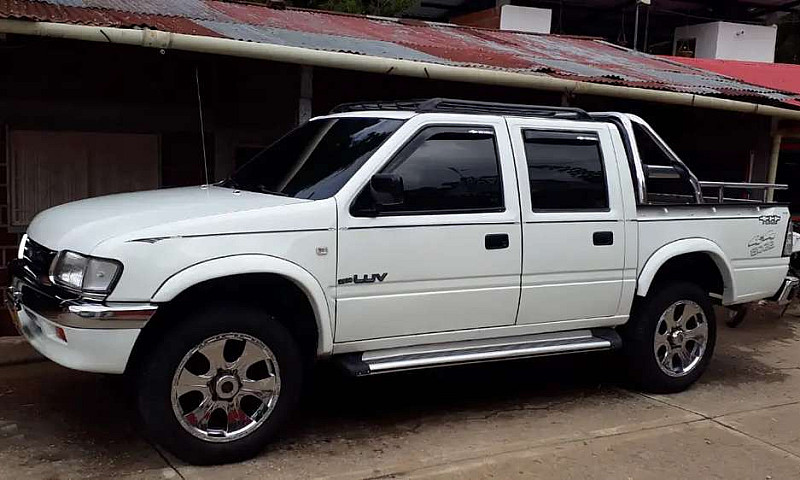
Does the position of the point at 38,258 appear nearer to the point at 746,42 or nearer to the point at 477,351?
the point at 477,351

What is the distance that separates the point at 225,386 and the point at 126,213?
1064mm

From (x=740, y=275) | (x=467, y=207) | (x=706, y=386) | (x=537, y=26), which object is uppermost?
(x=537, y=26)

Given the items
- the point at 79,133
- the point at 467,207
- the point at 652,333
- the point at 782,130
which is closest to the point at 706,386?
the point at 652,333

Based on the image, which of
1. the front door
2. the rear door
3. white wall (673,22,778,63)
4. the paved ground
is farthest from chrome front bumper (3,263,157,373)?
white wall (673,22,778,63)

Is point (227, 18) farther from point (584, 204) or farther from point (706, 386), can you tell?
point (706, 386)

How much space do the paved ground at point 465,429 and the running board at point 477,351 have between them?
0.49 metres

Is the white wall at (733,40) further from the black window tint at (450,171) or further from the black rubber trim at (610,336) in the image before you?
the black window tint at (450,171)

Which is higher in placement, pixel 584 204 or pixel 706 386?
pixel 584 204

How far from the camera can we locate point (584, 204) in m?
5.34

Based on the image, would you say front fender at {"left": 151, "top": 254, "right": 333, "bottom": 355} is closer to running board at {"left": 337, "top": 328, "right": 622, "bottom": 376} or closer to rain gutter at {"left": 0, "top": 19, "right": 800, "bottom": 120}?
running board at {"left": 337, "top": 328, "right": 622, "bottom": 376}

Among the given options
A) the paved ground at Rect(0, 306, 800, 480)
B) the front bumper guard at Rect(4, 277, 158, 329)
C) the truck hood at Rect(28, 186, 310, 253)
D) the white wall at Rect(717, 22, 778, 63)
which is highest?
the white wall at Rect(717, 22, 778, 63)

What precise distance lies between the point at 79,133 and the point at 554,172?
477 centimetres

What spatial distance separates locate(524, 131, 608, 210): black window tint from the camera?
5.17 metres

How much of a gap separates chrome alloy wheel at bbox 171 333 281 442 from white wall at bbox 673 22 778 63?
1495 cm
